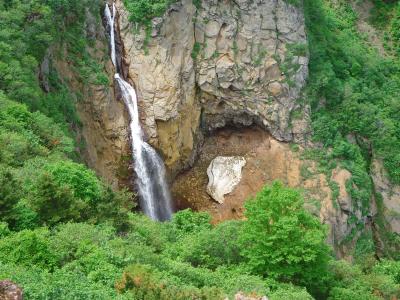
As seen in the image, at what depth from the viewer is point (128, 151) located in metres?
39.6

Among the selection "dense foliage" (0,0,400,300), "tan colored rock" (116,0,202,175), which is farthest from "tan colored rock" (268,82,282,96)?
"tan colored rock" (116,0,202,175)

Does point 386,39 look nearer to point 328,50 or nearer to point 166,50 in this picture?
point 328,50

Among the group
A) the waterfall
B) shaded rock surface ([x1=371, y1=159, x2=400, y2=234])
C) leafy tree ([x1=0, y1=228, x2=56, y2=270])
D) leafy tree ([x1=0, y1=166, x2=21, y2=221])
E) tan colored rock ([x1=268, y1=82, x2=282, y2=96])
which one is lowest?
Answer: shaded rock surface ([x1=371, y1=159, x2=400, y2=234])

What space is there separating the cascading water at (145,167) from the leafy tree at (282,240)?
57.9 ft

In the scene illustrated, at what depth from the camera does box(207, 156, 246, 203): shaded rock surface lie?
42094mm

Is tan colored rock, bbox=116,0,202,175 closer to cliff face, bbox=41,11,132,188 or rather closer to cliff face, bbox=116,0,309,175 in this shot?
cliff face, bbox=116,0,309,175

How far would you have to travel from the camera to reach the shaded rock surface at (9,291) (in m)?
12.0

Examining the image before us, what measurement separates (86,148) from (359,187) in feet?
64.4

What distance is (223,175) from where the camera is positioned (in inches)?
1684

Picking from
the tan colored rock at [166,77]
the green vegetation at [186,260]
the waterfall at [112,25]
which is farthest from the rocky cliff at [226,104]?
the green vegetation at [186,260]

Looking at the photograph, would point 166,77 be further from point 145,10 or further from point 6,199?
point 6,199

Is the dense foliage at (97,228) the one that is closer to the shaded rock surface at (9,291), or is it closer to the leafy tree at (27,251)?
the leafy tree at (27,251)

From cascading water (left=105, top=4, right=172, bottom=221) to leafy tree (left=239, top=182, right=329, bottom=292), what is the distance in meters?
17.6

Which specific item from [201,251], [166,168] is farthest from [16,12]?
[201,251]
